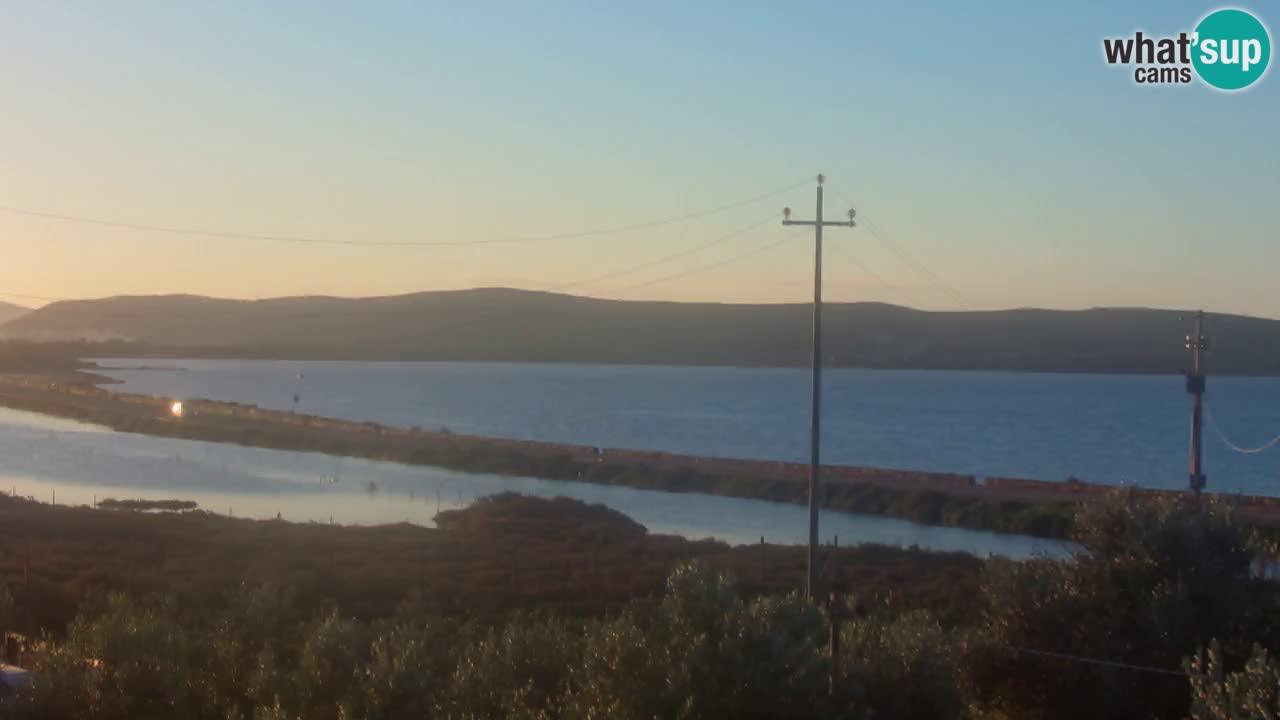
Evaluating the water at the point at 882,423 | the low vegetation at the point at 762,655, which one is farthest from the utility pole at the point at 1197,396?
the water at the point at 882,423

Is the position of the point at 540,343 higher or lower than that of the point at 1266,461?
higher

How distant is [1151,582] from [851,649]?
3325 mm

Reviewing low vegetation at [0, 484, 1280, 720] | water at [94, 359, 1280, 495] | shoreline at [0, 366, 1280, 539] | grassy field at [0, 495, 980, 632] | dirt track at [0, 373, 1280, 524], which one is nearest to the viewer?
low vegetation at [0, 484, 1280, 720]

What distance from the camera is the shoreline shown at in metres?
54.0

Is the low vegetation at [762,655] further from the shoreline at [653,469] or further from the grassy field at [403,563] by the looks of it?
the shoreline at [653,469]

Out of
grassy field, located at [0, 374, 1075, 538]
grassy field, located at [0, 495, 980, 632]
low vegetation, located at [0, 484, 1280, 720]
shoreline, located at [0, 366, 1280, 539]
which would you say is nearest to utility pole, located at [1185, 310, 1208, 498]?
low vegetation, located at [0, 484, 1280, 720]

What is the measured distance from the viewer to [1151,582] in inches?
546

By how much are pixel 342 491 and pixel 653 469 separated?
Result: 54.5 ft

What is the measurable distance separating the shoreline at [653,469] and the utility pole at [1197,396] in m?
13.6

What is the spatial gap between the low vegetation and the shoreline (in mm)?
19663

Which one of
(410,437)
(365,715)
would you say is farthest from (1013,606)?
(410,437)

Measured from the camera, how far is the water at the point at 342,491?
4994cm

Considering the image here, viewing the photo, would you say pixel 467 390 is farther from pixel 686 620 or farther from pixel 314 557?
pixel 686 620

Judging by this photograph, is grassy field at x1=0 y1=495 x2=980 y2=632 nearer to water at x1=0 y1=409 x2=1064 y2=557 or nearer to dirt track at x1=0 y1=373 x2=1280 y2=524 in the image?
water at x1=0 y1=409 x2=1064 y2=557
